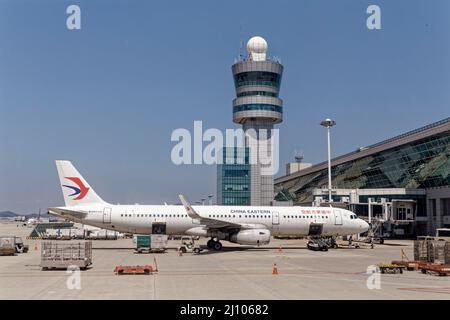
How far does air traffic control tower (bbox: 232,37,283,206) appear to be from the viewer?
12019 cm

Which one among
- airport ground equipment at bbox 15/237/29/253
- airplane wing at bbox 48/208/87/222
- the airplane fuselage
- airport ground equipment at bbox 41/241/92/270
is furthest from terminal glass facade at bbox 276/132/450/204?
airport ground equipment at bbox 41/241/92/270

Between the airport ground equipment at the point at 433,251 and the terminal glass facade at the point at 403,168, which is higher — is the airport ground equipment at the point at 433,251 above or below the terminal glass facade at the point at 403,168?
below

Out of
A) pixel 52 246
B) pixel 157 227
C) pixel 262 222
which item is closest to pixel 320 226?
pixel 262 222

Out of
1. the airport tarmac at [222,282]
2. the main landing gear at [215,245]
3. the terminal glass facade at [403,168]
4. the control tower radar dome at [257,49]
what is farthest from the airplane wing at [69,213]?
the control tower radar dome at [257,49]

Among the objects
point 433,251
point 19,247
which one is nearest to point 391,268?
point 433,251

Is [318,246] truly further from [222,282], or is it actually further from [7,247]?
A: [7,247]

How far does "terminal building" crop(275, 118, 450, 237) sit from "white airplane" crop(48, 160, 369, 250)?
17782 mm

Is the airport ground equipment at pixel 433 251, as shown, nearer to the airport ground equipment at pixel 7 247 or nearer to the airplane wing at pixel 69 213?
the airplane wing at pixel 69 213

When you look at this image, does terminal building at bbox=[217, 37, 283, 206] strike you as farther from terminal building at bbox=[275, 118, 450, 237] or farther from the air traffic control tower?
terminal building at bbox=[275, 118, 450, 237]

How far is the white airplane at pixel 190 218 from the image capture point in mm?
43406

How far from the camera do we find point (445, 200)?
67.9 meters

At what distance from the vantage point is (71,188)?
44.9 m
